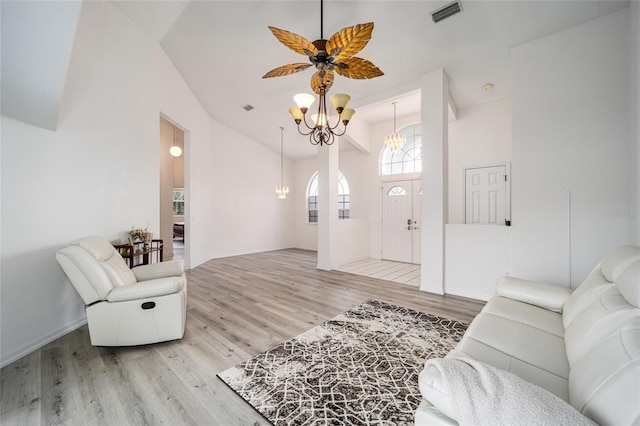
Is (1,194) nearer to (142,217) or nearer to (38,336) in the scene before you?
(38,336)

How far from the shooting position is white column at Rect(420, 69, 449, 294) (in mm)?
3752

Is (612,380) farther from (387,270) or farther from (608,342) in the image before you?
(387,270)

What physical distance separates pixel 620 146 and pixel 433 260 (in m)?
2.35

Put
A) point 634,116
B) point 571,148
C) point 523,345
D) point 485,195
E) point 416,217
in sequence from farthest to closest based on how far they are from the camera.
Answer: point 416,217 < point 485,195 < point 571,148 < point 634,116 < point 523,345

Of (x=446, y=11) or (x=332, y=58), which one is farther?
(x=446, y=11)

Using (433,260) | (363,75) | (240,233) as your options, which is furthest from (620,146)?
(240,233)

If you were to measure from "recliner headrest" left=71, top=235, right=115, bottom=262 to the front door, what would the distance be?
5.53 metres

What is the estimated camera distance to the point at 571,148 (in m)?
2.88

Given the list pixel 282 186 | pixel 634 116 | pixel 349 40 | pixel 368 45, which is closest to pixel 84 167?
pixel 349 40

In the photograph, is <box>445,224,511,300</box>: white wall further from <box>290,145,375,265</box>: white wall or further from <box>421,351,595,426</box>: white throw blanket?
<box>421,351,595,426</box>: white throw blanket

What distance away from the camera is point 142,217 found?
3729 mm

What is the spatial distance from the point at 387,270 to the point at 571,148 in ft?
11.4

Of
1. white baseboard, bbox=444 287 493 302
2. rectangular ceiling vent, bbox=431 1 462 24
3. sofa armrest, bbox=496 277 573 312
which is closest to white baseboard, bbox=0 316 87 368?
sofa armrest, bbox=496 277 573 312

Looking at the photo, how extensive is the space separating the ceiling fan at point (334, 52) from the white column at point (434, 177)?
1724 mm
